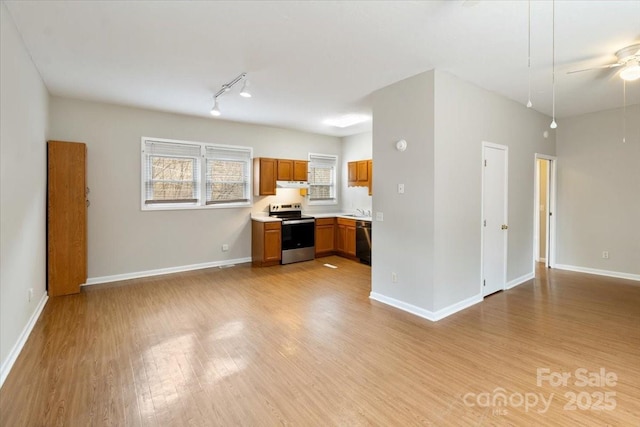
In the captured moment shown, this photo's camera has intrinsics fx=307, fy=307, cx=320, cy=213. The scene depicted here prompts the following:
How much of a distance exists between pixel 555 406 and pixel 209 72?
4.40 metres

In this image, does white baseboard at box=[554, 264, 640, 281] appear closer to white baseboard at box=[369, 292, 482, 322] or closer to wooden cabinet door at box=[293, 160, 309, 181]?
white baseboard at box=[369, 292, 482, 322]

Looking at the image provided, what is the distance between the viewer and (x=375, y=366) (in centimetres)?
257

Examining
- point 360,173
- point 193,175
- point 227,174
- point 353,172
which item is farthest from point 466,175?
point 193,175

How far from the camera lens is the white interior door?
4.20m

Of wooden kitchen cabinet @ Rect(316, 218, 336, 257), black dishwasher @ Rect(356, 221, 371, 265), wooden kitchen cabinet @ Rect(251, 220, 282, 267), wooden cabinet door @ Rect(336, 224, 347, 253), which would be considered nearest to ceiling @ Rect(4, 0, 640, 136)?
wooden kitchen cabinet @ Rect(251, 220, 282, 267)

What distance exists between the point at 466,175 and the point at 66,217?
17.9 ft

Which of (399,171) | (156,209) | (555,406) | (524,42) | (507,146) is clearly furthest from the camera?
(156,209)

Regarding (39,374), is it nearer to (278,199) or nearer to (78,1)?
(78,1)

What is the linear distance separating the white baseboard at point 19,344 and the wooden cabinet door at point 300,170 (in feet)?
14.9

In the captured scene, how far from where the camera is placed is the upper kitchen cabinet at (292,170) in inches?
255

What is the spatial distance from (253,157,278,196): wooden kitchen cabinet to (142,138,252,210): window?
18 cm

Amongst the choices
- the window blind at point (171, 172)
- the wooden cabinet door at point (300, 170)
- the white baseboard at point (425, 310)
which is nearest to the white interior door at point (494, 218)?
the white baseboard at point (425, 310)

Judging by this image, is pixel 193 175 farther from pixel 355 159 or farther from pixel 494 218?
pixel 494 218

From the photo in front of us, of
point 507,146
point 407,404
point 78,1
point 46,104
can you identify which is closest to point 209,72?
point 78,1
